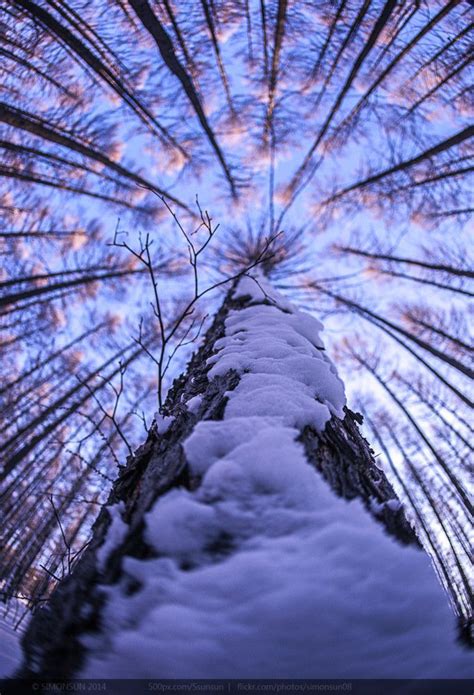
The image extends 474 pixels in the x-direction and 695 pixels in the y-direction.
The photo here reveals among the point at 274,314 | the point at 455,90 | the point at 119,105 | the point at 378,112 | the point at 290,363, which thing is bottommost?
the point at 290,363

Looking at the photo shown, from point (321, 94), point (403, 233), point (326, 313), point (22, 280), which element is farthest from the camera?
point (326, 313)

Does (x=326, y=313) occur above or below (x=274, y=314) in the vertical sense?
above

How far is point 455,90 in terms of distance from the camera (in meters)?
4.49

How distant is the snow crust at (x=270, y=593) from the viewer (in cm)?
69

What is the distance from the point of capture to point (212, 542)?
0.82m

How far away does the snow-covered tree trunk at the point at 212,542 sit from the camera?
706mm

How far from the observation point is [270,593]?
2.29ft

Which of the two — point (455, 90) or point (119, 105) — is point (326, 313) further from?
point (119, 105)

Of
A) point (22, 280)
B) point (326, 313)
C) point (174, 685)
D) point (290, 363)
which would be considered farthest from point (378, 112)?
point (174, 685)

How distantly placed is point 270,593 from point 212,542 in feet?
0.58

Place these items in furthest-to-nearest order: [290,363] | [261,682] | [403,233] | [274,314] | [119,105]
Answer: [403,233] < [119,105] < [274,314] < [290,363] < [261,682]

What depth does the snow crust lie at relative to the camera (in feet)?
2.26

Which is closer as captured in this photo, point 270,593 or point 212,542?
point 270,593

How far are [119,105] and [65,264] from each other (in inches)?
112
